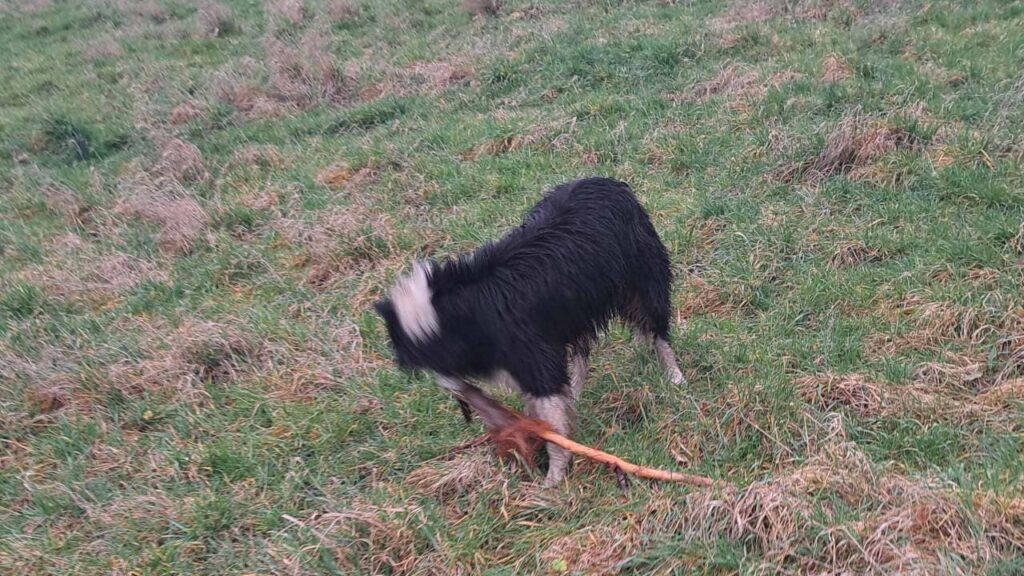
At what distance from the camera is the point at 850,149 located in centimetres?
596

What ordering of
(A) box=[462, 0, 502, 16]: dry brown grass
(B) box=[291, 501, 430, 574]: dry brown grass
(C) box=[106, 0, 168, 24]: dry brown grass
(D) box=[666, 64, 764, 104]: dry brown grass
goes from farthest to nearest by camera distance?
(C) box=[106, 0, 168, 24]: dry brown grass
(A) box=[462, 0, 502, 16]: dry brown grass
(D) box=[666, 64, 764, 104]: dry brown grass
(B) box=[291, 501, 430, 574]: dry brown grass

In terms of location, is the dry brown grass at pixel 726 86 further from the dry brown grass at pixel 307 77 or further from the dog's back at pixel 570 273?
the dry brown grass at pixel 307 77

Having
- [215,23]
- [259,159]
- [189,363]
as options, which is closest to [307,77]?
[259,159]

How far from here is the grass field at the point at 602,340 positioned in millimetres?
3314

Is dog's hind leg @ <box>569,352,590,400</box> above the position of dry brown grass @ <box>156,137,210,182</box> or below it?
below

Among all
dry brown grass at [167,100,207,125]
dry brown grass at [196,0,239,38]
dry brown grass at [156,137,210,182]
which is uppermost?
dry brown grass at [196,0,239,38]

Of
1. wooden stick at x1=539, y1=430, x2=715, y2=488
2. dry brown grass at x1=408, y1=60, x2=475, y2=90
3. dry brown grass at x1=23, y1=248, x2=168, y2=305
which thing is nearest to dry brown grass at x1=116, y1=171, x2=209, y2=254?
dry brown grass at x1=23, y1=248, x2=168, y2=305

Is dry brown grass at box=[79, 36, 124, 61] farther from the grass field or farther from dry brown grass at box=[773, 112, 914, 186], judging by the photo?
dry brown grass at box=[773, 112, 914, 186]

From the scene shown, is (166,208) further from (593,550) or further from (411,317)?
(593,550)

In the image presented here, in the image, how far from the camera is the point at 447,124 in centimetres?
824

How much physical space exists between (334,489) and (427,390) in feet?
2.69

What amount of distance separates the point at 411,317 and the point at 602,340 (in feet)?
5.13

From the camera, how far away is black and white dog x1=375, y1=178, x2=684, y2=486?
3.54 metres

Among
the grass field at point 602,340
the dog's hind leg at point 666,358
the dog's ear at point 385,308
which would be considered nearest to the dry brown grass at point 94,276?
the grass field at point 602,340
